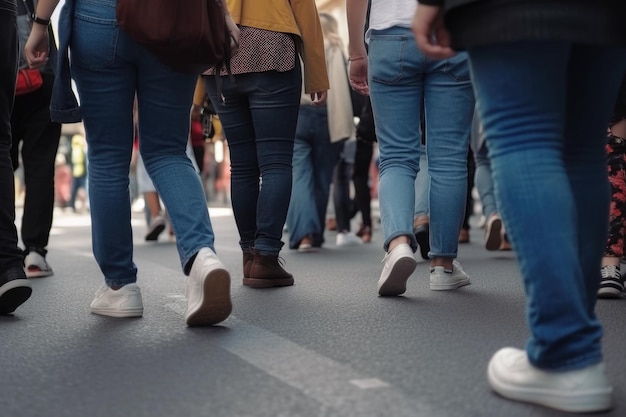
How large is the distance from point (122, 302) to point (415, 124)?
1.35 metres

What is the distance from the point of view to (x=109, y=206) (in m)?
3.38

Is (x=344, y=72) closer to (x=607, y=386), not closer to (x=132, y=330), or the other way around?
(x=132, y=330)

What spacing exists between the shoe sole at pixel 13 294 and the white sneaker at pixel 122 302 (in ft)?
0.85

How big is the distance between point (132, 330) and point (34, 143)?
230 centimetres

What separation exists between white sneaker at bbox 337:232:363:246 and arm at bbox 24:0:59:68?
4.33 metres

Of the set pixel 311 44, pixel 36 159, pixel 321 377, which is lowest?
pixel 36 159

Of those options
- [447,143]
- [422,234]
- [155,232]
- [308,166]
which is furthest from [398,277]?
[155,232]

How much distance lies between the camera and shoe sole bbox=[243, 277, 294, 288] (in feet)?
14.7

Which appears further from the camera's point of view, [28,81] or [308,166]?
[308,166]

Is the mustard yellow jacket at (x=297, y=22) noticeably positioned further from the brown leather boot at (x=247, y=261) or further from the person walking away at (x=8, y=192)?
the person walking away at (x=8, y=192)

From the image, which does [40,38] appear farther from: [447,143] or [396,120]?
[447,143]

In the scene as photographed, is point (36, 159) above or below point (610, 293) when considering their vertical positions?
above

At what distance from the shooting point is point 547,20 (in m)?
2.02

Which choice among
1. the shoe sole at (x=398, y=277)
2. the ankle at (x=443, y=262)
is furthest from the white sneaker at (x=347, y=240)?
the shoe sole at (x=398, y=277)
